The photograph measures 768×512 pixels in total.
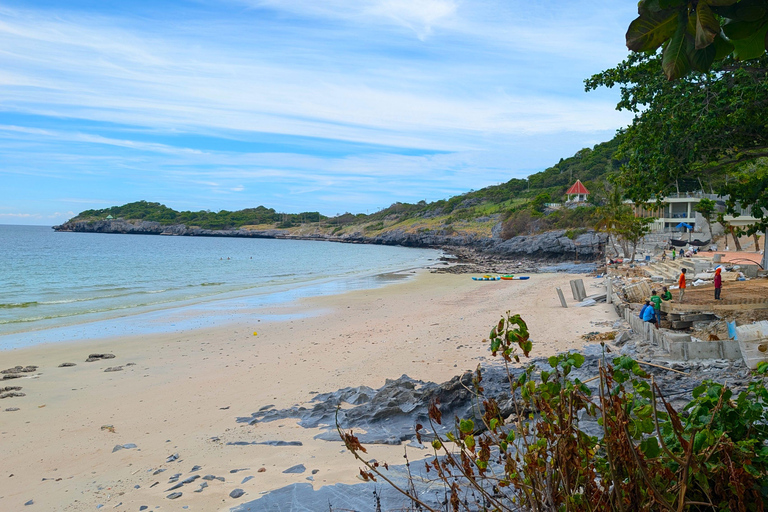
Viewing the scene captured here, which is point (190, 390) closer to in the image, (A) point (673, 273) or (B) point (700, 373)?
(B) point (700, 373)

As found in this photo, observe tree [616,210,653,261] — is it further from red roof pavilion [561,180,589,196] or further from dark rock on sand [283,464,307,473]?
red roof pavilion [561,180,589,196]

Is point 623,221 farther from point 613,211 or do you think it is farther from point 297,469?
point 297,469

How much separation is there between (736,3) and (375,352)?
34.8 ft

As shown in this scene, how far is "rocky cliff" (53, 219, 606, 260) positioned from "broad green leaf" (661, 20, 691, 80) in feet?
160

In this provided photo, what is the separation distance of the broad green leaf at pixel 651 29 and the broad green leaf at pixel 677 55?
0.04 meters

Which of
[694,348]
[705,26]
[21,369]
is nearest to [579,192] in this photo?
[694,348]

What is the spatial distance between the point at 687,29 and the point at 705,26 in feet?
0.62

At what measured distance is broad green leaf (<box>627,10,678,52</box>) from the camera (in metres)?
2.20

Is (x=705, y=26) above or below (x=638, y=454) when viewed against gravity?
above

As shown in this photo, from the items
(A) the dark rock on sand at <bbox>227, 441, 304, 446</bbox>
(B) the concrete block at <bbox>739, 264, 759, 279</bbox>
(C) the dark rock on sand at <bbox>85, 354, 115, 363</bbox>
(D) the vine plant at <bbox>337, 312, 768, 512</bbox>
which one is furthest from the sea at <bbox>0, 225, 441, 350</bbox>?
(D) the vine plant at <bbox>337, 312, 768, 512</bbox>

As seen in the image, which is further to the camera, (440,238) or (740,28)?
(440,238)

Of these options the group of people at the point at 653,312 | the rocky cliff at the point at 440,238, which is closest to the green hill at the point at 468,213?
the rocky cliff at the point at 440,238

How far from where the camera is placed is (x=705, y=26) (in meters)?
2.02

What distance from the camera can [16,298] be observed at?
83.4ft
